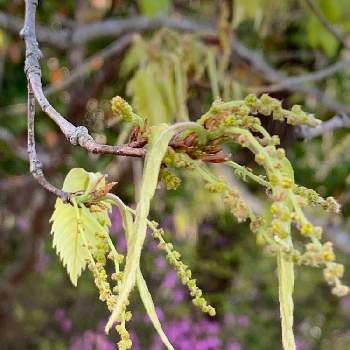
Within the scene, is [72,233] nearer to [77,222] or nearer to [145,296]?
[77,222]

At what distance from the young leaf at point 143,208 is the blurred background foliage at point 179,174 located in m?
0.65

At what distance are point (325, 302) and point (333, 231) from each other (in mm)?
1880

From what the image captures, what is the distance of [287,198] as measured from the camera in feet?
1.21

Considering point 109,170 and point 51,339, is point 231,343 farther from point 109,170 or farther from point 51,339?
point 109,170

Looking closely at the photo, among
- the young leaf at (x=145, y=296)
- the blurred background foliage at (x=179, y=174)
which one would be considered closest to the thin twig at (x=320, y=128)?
the blurred background foliage at (x=179, y=174)

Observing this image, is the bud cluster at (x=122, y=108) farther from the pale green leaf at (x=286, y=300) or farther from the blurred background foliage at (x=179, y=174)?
the blurred background foliage at (x=179, y=174)

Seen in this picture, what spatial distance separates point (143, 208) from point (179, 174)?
1.33 m

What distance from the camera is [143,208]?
38 centimetres

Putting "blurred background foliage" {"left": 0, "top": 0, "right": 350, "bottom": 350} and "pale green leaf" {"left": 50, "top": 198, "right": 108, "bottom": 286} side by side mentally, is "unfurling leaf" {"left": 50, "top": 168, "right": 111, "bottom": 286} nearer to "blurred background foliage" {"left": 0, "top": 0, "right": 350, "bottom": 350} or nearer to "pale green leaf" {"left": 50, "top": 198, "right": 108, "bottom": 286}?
"pale green leaf" {"left": 50, "top": 198, "right": 108, "bottom": 286}

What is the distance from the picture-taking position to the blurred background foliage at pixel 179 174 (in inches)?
53.1

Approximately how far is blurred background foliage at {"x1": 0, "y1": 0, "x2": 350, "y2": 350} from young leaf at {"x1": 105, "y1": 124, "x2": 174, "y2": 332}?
2.14 ft

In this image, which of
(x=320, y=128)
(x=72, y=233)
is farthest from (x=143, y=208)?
(x=320, y=128)

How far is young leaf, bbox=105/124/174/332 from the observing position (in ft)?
1.21

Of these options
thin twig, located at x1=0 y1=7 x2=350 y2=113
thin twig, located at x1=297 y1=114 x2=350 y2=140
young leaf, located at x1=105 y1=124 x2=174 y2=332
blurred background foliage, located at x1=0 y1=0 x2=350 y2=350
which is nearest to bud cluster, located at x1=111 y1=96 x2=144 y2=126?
young leaf, located at x1=105 y1=124 x2=174 y2=332
